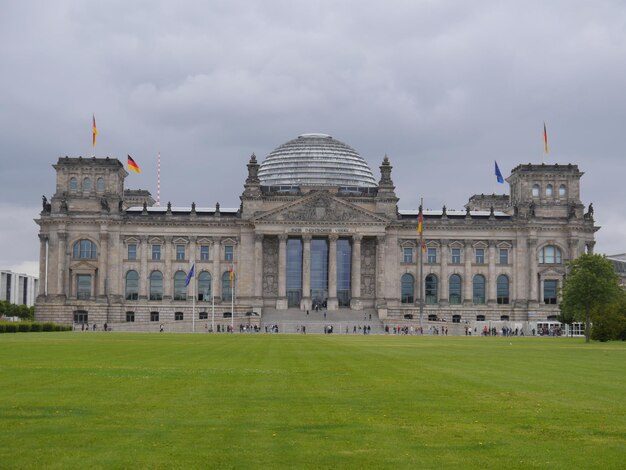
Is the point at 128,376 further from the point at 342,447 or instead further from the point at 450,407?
the point at 342,447

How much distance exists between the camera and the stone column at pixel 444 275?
160 m

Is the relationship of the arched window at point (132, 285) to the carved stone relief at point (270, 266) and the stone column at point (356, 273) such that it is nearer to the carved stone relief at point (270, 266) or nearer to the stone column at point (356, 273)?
the carved stone relief at point (270, 266)

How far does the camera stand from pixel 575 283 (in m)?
100

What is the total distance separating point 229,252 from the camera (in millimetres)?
160750

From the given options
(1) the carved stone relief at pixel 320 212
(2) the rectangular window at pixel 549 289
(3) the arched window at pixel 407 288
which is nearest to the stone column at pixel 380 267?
(3) the arched window at pixel 407 288

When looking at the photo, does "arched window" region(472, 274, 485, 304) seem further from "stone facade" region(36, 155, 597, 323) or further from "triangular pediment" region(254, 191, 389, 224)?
"triangular pediment" region(254, 191, 389, 224)

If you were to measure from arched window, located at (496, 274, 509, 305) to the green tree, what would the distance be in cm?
5955

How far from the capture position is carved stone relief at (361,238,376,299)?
159875mm

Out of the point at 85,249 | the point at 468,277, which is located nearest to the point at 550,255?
the point at 468,277

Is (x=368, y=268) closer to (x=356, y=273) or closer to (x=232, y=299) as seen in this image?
(x=356, y=273)

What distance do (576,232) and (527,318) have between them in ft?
55.3

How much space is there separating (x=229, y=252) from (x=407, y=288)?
102 feet

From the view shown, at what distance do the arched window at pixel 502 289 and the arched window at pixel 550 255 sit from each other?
6.78 meters

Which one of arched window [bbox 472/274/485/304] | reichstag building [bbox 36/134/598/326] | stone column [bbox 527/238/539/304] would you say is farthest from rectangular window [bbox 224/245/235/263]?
stone column [bbox 527/238/539/304]
